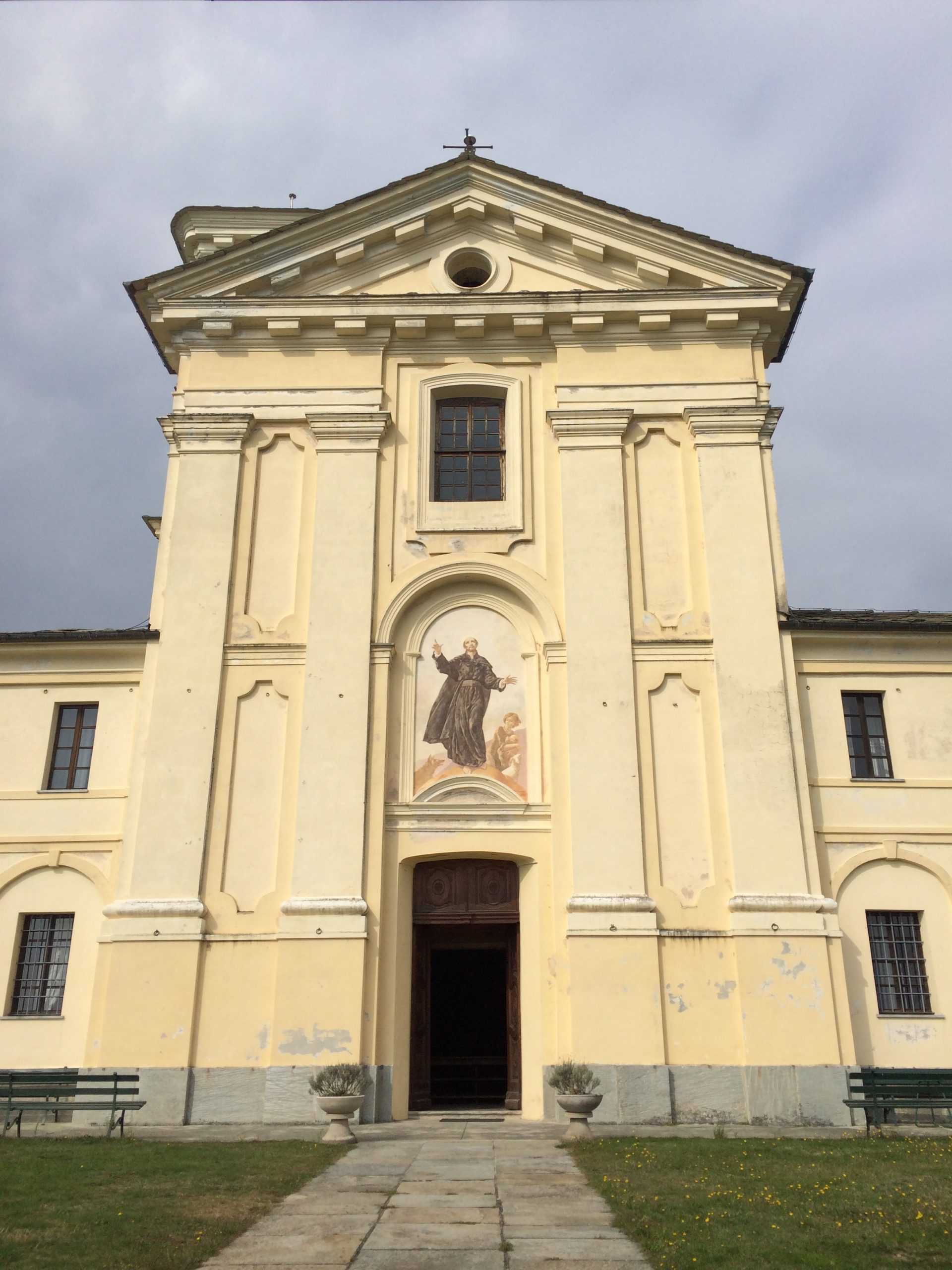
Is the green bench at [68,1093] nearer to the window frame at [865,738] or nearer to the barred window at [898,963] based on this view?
the barred window at [898,963]

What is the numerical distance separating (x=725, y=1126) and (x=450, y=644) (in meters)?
8.07

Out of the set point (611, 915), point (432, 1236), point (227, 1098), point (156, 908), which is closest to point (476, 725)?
point (611, 915)

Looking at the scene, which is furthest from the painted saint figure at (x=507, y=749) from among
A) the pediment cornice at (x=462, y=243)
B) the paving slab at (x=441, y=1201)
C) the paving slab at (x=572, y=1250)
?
the paving slab at (x=572, y=1250)

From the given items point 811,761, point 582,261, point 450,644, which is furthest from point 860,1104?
point 582,261

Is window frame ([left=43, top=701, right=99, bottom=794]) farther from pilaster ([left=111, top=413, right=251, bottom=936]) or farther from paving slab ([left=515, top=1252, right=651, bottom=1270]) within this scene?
paving slab ([left=515, top=1252, right=651, bottom=1270])

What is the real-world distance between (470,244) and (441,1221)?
16547mm

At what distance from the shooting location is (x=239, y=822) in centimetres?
1645

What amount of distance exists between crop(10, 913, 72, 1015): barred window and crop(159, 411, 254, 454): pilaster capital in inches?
310

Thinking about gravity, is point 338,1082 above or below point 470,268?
below

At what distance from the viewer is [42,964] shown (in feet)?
53.2

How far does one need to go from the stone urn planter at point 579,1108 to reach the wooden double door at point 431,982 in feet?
8.57

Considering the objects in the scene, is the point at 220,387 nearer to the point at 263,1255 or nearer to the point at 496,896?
the point at 496,896

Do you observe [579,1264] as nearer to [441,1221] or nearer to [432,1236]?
[432,1236]

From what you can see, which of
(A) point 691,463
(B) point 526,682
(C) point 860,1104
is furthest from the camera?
(A) point 691,463
